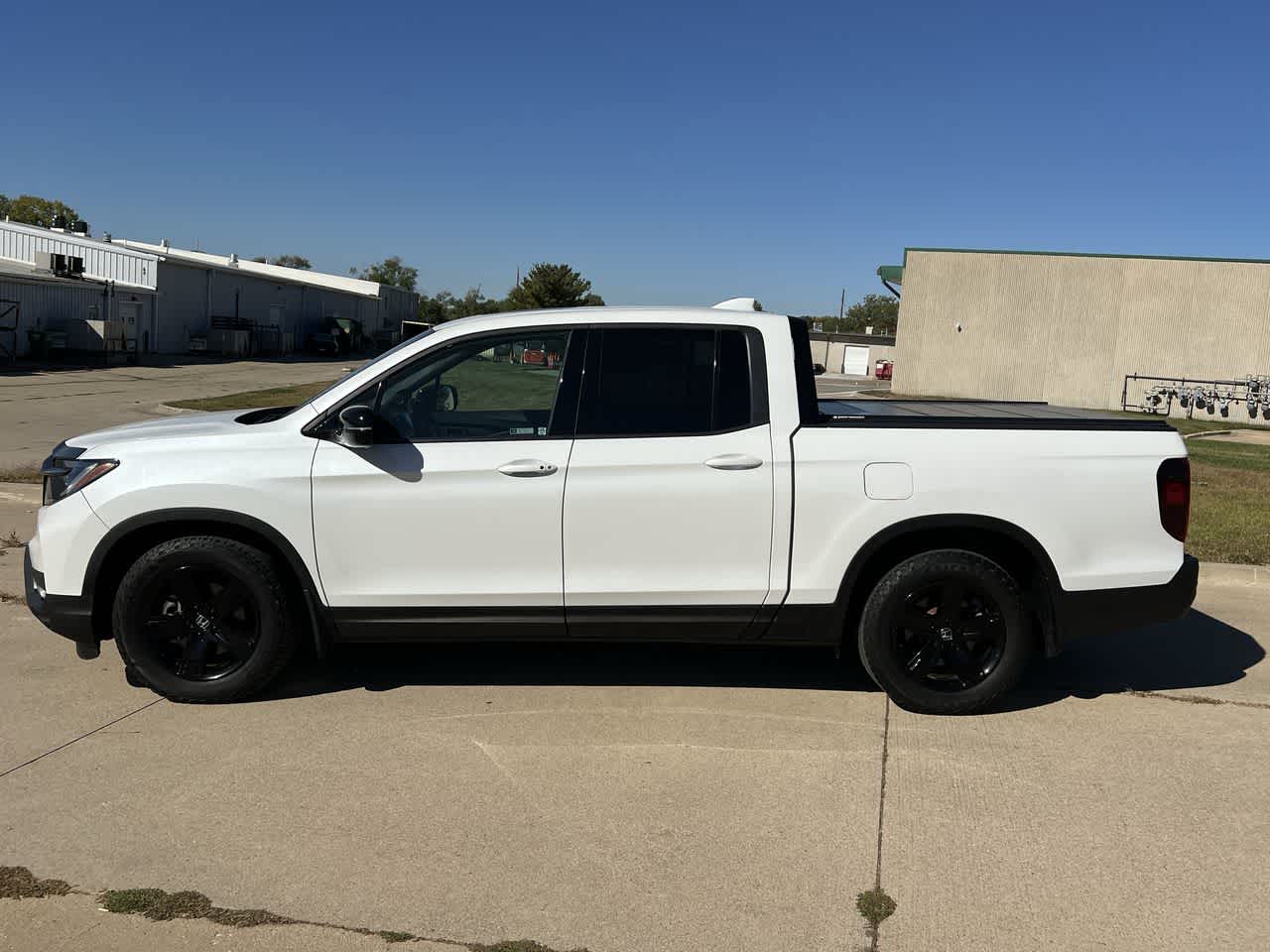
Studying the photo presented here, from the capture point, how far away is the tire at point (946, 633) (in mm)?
4805

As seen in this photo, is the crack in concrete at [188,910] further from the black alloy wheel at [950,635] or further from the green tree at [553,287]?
the green tree at [553,287]

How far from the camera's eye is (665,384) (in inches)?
191

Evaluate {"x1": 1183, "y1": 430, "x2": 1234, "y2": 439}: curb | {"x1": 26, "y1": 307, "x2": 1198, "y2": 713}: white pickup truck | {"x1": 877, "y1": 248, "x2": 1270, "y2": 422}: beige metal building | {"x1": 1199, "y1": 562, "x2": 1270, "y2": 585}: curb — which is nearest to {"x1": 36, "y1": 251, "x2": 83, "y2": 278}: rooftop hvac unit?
{"x1": 877, "y1": 248, "x2": 1270, "y2": 422}: beige metal building

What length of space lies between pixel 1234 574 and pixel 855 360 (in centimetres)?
7018

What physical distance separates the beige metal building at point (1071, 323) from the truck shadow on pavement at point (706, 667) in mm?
32636

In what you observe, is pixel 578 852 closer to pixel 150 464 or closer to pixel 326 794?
pixel 326 794

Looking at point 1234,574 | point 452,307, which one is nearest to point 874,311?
point 452,307

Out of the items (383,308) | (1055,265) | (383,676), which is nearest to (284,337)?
(383,308)

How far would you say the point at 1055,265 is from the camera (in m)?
37.1

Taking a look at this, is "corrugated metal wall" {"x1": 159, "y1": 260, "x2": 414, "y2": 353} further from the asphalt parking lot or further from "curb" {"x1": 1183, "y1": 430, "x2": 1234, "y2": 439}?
the asphalt parking lot

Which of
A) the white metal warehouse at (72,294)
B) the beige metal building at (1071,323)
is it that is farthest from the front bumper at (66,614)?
the beige metal building at (1071,323)

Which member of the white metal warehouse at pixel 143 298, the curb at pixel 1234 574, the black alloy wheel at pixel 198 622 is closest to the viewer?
the black alloy wheel at pixel 198 622

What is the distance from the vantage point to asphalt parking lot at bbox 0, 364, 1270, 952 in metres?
3.24

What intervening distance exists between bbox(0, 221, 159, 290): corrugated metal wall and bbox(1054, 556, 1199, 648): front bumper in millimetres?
47059
